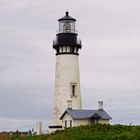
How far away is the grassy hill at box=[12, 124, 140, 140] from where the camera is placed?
23031 millimetres

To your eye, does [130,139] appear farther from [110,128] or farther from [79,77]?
[79,77]

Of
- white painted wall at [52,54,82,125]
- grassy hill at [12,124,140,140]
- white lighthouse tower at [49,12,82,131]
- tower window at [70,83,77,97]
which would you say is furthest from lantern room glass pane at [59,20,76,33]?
grassy hill at [12,124,140,140]

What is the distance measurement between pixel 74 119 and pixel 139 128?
17.1 metres

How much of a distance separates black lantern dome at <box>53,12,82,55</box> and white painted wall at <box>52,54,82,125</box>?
1.52 ft

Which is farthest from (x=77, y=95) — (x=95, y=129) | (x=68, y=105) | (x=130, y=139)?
(x=130, y=139)

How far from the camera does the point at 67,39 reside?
143 ft

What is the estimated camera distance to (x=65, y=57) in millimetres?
43312

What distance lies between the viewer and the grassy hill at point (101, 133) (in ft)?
75.6

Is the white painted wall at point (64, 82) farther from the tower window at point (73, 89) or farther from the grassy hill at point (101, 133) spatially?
the grassy hill at point (101, 133)

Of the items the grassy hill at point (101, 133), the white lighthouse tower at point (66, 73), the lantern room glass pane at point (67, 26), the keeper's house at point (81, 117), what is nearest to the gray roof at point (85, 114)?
the keeper's house at point (81, 117)

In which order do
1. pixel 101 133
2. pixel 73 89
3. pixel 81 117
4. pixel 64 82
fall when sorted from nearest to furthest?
pixel 101 133, pixel 81 117, pixel 64 82, pixel 73 89

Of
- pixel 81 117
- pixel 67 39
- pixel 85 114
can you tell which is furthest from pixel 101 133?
pixel 67 39

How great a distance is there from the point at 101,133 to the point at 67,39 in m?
20.0

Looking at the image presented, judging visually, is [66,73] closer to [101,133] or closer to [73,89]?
[73,89]
